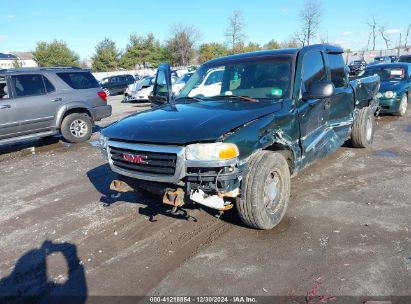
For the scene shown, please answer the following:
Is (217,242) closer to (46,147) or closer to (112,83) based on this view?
(46,147)

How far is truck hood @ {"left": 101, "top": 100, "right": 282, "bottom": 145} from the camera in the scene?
3.35 meters

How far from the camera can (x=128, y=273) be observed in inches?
131

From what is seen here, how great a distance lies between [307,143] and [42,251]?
3.33 meters

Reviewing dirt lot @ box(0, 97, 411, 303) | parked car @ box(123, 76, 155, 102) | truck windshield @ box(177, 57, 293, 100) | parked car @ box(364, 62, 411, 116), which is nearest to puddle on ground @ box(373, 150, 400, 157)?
dirt lot @ box(0, 97, 411, 303)

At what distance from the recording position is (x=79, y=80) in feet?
32.1

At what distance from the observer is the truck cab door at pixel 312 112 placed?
440 cm

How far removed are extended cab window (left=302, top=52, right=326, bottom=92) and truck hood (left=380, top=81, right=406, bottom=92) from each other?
682 cm

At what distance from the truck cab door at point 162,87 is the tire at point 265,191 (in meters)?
1.88

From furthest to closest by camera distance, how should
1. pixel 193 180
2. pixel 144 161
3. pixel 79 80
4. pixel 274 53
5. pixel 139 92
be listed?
pixel 139 92 < pixel 79 80 < pixel 274 53 < pixel 144 161 < pixel 193 180

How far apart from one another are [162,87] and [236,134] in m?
2.23

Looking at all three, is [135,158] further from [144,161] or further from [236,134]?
[236,134]

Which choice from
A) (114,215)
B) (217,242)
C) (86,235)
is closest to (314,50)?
(217,242)

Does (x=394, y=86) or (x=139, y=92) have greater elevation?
(x=394, y=86)

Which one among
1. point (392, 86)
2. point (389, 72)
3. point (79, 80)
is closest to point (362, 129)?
point (392, 86)
